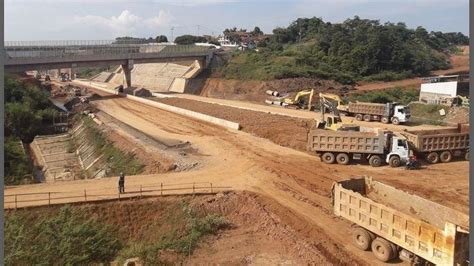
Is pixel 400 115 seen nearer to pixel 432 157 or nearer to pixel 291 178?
pixel 432 157

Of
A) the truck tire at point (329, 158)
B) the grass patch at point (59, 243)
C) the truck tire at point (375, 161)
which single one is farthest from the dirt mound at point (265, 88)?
the grass patch at point (59, 243)

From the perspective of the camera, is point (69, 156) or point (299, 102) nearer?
point (69, 156)

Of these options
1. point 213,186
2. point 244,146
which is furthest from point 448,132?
point 213,186

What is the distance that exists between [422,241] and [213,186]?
1271 cm

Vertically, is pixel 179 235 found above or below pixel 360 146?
below

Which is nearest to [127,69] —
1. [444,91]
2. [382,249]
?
[444,91]

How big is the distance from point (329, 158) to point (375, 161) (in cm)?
282

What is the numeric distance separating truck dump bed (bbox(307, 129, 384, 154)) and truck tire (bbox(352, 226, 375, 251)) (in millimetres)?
11808

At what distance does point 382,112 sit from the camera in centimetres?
4319

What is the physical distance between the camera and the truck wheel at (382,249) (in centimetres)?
1538

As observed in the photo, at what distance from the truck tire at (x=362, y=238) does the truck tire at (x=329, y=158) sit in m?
12.1

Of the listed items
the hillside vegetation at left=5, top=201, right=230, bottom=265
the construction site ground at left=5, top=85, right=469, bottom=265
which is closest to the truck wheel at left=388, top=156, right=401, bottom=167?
the construction site ground at left=5, top=85, right=469, bottom=265

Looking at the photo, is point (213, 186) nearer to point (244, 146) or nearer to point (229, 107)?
point (244, 146)

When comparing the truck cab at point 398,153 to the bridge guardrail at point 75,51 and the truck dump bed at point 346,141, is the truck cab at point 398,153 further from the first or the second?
the bridge guardrail at point 75,51
